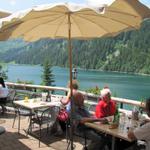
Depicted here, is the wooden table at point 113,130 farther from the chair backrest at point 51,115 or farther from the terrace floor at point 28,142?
the chair backrest at point 51,115

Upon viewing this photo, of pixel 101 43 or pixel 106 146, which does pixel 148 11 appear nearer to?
pixel 106 146

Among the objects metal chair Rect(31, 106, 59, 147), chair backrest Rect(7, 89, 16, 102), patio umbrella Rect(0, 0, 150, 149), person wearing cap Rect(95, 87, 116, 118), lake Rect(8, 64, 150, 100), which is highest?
patio umbrella Rect(0, 0, 150, 149)

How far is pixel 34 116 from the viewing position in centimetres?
719

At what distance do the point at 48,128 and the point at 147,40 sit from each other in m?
134

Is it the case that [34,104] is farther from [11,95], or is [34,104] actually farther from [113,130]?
[113,130]

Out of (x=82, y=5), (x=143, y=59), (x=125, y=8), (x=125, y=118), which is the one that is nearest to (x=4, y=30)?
(x=82, y=5)

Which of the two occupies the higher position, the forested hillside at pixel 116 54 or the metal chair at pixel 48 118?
the forested hillside at pixel 116 54

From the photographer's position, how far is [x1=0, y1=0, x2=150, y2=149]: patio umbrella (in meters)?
3.75

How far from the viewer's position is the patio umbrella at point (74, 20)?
12.3 ft

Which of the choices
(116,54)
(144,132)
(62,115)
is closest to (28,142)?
(62,115)

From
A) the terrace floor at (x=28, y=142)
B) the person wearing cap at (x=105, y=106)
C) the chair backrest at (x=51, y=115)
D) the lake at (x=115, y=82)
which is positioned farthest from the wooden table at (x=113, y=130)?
the lake at (x=115, y=82)

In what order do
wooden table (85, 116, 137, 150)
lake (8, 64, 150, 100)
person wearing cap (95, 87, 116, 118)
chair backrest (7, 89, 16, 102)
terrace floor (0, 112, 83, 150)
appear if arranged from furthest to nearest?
lake (8, 64, 150, 100)
chair backrest (7, 89, 16, 102)
terrace floor (0, 112, 83, 150)
person wearing cap (95, 87, 116, 118)
wooden table (85, 116, 137, 150)

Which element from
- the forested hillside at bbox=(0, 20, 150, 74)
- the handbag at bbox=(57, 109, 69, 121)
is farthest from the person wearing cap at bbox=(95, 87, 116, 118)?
the forested hillside at bbox=(0, 20, 150, 74)

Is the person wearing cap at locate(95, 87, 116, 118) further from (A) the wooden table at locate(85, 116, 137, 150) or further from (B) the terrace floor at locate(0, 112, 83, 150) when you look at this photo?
(B) the terrace floor at locate(0, 112, 83, 150)
